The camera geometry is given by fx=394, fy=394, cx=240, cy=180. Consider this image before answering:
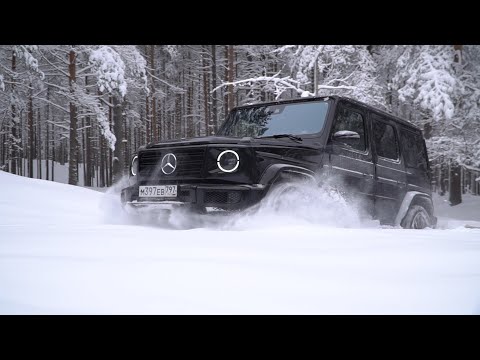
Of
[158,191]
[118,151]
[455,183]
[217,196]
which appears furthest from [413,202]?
[118,151]

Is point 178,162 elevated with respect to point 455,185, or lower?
elevated

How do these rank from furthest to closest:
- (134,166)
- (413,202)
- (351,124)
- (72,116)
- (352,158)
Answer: (72,116) < (413,202) < (351,124) < (352,158) < (134,166)

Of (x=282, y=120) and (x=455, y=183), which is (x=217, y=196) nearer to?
(x=282, y=120)

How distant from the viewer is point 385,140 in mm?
6035

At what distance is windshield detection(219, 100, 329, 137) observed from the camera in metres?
5.12

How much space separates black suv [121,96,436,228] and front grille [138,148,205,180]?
0.04ft

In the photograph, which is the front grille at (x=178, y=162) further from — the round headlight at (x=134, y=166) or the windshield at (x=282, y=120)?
the windshield at (x=282, y=120)

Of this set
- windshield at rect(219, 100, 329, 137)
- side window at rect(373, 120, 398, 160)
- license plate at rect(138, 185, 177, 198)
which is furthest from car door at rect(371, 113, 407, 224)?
license plate at rect(138, 185, 177, 198)

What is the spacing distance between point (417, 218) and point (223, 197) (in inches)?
154

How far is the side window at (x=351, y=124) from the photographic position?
512 cm

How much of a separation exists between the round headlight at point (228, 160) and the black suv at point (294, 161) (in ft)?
0.03
